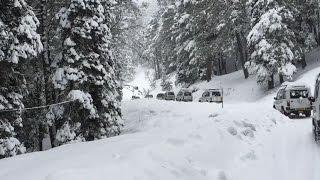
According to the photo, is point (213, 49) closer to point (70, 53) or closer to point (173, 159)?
point (70, 53)

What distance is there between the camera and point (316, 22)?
57469 millimetres

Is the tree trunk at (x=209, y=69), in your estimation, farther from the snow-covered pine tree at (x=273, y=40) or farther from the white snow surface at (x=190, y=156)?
the white snow surface at (x=190, y=156)

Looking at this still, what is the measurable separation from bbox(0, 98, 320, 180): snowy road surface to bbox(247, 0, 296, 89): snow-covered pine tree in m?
26.1

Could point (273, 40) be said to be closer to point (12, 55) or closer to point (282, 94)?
point (282, 94)

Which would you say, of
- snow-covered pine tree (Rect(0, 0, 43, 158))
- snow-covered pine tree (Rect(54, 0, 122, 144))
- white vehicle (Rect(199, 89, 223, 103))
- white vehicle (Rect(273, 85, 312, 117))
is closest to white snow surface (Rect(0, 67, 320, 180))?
snow-covered pine tree (Rect(54, 0, 122, 144))

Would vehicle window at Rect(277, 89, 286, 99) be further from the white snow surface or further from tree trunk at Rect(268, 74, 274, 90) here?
tree trunk at Rect(268, 74, 274, 90)

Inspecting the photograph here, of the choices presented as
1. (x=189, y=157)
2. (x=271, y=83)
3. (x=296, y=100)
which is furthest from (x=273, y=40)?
(x=189, y=157)

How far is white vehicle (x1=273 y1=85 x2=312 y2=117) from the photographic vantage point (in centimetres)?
2920

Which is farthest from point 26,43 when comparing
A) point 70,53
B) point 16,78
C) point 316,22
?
point 316,22

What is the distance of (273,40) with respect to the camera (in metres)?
45.6

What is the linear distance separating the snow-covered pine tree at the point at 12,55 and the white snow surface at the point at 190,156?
9.89 feet

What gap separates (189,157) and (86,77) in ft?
29.0

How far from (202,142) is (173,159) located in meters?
2.52

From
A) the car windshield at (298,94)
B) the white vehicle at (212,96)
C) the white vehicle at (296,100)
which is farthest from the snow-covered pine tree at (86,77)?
the white vehicle at (212,96)
